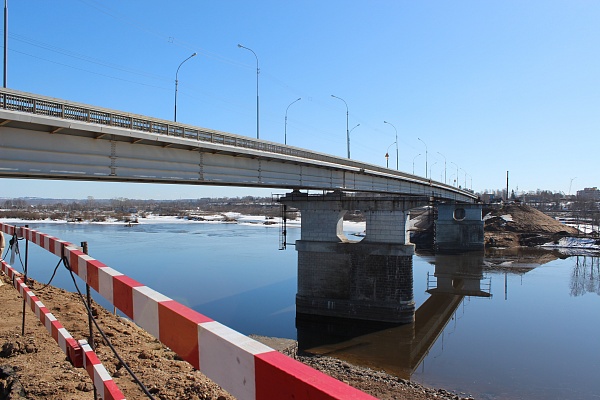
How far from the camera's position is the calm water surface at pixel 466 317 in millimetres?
16531

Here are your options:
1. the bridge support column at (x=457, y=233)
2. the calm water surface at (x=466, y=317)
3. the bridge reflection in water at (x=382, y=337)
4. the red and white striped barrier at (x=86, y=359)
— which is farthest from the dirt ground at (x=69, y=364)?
the bridge support column at (x=457, y=233)

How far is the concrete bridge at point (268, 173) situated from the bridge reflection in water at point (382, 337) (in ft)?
2.88

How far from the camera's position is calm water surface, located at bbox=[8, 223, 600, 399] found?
651 inches

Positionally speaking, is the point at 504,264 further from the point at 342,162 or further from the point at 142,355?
the point at 142,355

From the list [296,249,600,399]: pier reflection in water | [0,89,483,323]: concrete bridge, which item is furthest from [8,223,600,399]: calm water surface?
[0,89,483,323]: concrete bridge

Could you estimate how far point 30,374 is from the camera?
236 inches

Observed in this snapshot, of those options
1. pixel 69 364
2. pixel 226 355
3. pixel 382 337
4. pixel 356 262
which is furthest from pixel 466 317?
pixel 226 355

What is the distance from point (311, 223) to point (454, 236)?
40987mm

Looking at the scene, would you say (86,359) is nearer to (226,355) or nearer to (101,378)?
(101,378)

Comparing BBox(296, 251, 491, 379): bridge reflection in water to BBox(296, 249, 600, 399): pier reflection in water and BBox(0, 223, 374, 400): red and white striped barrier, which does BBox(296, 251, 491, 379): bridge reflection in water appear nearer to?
BBox(296, 249, 600, 399): pier reflection in water

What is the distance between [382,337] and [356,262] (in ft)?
14.9

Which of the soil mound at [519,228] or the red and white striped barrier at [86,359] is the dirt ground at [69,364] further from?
the soil mound at [519,228]

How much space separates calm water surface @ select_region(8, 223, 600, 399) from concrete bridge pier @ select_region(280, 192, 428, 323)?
155 centimetres

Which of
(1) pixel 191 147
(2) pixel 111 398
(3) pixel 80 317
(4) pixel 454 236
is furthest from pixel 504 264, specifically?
(2) pixel 111 398
